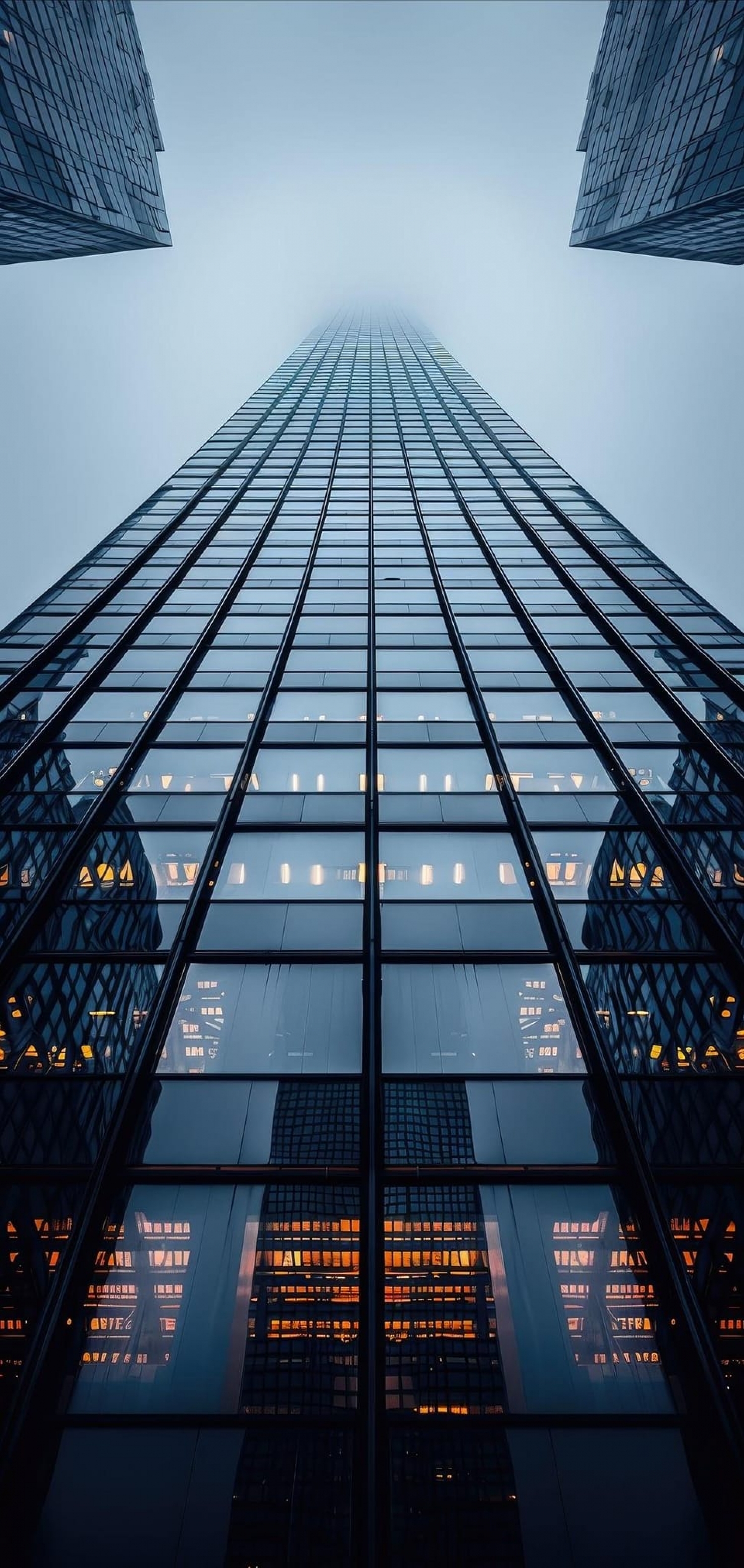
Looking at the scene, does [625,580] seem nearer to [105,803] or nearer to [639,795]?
[639,795]

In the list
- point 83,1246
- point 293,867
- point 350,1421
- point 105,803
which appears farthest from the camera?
point 105,803

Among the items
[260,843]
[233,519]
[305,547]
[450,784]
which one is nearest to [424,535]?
[305,547]

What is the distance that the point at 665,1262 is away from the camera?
6668mm

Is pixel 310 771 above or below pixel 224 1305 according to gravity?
above

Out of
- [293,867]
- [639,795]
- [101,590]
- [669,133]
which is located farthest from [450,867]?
[669,133]

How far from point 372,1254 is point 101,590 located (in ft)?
67.5

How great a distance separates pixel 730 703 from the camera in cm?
1662

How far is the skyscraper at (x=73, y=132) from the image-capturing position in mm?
29344

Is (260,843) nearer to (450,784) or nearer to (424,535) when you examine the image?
(450,784)

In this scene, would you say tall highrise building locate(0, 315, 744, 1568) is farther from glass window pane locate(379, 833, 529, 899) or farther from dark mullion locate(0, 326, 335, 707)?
dark mullion locate(0, 326, 335, 707)

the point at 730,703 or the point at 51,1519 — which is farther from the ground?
the point at 730,703

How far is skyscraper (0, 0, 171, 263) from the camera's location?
2934 centimetres

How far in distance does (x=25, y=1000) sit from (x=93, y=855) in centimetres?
295

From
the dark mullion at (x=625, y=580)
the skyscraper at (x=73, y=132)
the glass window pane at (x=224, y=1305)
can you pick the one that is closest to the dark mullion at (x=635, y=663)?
the dark mullion at (x=625, y=580)
